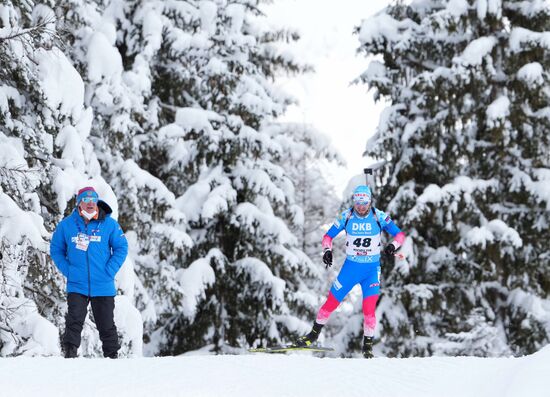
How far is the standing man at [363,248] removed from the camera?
31.1 feet

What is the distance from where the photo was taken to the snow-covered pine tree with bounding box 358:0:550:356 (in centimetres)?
1684

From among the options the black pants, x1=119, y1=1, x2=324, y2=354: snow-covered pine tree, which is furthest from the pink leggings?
x1=119, y1=1, x2=324, y2=354: snow-covered pine tree

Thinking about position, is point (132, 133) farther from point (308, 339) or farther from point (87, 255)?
point (87, 255)

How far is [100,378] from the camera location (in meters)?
5.49

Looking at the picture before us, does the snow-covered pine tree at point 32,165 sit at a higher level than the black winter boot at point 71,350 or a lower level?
higher

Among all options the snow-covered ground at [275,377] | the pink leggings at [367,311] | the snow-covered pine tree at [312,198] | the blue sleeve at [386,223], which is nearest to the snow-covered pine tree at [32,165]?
the pink leggings at [367,311]

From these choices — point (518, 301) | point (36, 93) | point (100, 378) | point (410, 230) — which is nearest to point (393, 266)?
point (410, 230)

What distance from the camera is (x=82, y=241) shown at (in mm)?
8023

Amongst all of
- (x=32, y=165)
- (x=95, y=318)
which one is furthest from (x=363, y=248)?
(x=32, y=165)

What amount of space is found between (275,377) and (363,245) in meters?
4.11

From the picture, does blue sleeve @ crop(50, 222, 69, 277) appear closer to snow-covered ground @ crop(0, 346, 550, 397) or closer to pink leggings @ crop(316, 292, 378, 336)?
snow-covered ground @ crop(0, 346, 550, 397)

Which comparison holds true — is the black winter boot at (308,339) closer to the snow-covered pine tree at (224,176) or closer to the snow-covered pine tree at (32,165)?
the snow-covered pine tree at (32,165)

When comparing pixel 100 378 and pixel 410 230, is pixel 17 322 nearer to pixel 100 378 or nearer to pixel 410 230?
pixel 100 378

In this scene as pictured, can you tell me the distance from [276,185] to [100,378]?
13.2 metres
